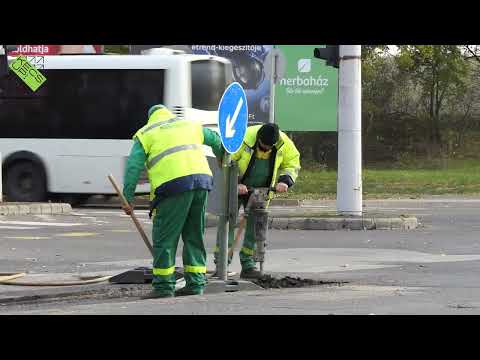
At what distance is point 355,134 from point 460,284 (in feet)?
26.5

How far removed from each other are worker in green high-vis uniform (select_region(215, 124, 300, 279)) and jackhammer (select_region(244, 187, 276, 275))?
0.10 metres

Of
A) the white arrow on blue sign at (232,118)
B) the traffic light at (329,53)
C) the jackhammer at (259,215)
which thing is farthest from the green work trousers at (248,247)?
the traffic light at (329,53)

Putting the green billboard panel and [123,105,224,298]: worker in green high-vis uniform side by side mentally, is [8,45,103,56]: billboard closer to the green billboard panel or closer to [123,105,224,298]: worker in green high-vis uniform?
the green billboard panel

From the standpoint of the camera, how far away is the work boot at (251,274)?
40.8 feet

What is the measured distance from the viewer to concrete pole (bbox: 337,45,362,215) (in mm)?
19781

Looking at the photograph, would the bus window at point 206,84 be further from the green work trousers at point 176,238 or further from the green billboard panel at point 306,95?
the green work trousers at point 176,238

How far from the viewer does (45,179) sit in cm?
2600

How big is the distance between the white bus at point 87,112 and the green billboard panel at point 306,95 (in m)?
7.89

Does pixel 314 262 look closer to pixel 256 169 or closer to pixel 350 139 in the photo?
pixel 256 169

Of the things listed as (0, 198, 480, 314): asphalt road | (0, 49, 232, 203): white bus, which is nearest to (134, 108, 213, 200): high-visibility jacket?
(0, 198, 480, 314): asphalt road

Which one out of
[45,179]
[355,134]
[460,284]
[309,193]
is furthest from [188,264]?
[309,193]

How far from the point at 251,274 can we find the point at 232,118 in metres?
1.78

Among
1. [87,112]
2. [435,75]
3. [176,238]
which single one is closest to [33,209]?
[87,112]

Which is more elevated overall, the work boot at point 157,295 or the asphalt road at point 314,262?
the asphalt road at point 314,262
